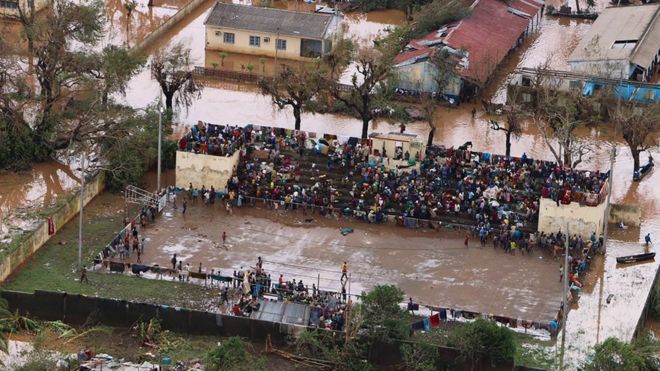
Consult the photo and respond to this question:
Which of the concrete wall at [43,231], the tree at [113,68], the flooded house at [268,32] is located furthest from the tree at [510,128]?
the concrete wall at [43,231]

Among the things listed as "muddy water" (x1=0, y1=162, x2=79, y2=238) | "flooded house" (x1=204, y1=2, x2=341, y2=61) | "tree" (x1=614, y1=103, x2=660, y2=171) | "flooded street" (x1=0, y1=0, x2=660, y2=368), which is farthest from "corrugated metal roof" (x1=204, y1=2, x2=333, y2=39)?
"tree" (x1=614, y1=103, x2=660, y2=171)

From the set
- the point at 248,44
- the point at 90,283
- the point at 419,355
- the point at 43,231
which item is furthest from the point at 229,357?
the point at 248,44

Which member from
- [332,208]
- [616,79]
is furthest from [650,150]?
[332,208]

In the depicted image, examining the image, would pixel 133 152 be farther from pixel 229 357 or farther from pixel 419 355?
pixel 419 355

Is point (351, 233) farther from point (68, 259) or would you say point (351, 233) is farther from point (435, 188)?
point (68, 259)

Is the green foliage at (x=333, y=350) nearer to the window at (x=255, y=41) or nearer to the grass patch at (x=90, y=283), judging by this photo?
the grass patch at (x=90, y=283)

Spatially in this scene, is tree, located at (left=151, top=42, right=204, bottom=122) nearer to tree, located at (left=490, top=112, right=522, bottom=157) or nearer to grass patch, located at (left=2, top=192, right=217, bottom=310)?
grass patch, located at (left=2, top=192, right=217, bottom=310)
